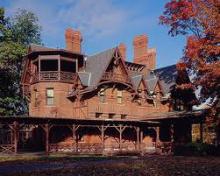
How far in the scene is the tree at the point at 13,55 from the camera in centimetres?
Result: 5106

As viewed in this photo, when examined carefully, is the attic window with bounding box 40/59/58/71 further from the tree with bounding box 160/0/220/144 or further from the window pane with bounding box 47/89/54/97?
the tree with bounding box 160/0/220/144

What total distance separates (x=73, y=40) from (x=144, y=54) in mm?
12716

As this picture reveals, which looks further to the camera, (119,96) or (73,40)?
(73,40)

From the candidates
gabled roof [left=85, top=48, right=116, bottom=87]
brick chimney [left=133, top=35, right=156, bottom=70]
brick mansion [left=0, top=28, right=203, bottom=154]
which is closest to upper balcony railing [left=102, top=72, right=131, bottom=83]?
brick mansion [left=0, top=28, right=203, bottom=154]

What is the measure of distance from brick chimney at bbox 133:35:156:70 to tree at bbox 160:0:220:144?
24.1m

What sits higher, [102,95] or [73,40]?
[73,40]

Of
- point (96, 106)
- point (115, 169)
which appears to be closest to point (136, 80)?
point (96, 106)

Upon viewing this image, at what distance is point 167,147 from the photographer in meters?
43.4

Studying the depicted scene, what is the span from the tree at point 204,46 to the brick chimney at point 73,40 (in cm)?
1937

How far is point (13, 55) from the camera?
170 feet

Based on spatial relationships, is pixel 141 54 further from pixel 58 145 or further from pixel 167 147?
pixel 58 145

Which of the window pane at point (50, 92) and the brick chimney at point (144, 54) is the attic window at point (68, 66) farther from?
the brick chimney at point (144, 54)

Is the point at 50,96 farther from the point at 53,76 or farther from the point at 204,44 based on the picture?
the point at 204,44

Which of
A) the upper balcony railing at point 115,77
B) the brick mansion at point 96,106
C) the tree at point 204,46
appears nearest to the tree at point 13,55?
the brick mansion at point 96,106
